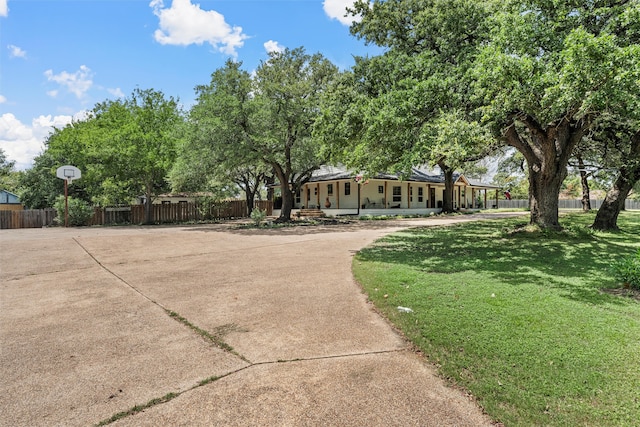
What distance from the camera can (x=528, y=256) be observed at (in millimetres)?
7938

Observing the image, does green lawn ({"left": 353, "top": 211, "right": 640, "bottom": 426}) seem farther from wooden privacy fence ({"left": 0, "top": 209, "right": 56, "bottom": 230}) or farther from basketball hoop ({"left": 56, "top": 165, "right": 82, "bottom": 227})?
wooden privacy fence ({"left": 0, "top": 209, "right": 56, "bottom": 230})

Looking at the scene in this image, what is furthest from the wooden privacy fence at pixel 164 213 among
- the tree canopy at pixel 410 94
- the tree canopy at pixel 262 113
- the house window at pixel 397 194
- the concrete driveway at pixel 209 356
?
the concrete driveway at pixel 209 356

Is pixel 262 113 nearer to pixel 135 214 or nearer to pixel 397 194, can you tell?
pixel 135 214

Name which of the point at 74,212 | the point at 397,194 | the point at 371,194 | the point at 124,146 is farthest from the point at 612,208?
the point at 74,212

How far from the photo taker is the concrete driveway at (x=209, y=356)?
241 cm

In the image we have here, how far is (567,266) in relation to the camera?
685 cm

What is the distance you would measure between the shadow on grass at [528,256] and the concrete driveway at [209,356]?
8.04ft

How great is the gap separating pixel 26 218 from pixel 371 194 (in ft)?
72.6

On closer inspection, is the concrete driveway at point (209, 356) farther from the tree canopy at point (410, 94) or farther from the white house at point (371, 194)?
the white house at point (371, 194)

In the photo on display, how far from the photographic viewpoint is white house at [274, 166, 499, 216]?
26828 millimetres

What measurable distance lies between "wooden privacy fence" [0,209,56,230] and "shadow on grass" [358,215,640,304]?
1953 centimetres

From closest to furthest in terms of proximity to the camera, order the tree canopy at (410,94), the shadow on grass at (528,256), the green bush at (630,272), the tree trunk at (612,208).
Result: 1. the green bush at (630,272)
2. the shadow on grass at (528,256)
3. the tree canopy at (410,94)
4. the tree trunk at (612,208)

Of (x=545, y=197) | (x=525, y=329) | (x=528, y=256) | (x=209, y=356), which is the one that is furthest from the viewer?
(x=545, y=197)

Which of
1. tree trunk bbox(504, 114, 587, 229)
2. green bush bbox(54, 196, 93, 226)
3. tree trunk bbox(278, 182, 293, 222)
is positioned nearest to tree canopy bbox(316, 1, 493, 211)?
tree trunk bbox(504, 114, 587, 229)
